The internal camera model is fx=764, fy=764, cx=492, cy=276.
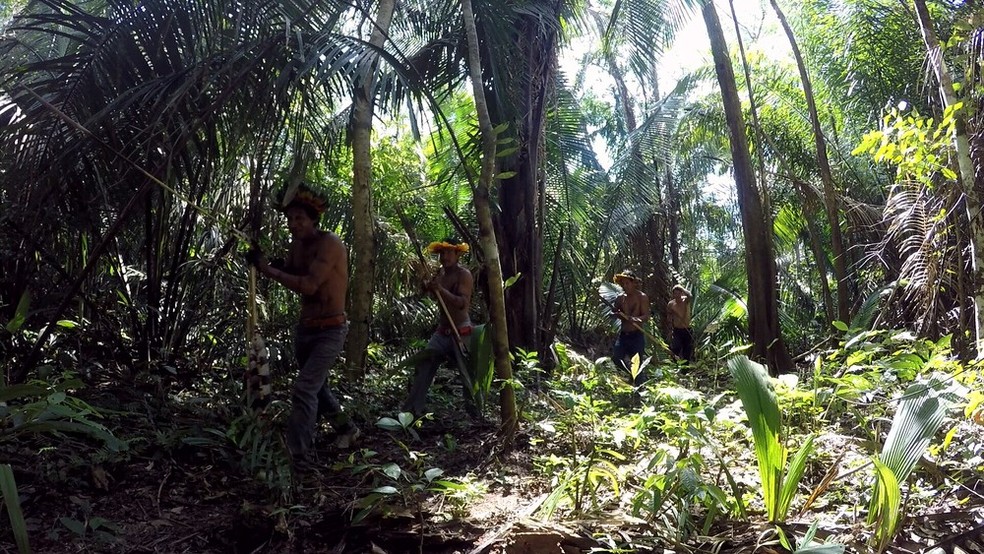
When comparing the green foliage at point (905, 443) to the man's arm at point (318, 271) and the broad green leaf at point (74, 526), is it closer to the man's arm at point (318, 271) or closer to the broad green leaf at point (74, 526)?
the man's arm at point (318, 271)

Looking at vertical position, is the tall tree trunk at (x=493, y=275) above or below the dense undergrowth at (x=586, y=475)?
above

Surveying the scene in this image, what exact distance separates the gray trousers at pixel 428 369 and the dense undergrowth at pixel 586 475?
745 mm

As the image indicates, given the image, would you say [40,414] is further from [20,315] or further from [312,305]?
[312,305]

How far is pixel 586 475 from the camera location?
3350 millimetres

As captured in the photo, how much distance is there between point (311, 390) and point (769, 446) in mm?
2423

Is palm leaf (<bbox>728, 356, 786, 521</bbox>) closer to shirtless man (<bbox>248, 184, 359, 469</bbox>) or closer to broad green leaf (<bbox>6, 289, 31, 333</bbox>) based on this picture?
shirtless man (<bbox>248, 184, 359, 469</bbox>)

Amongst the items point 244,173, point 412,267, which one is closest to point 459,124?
point 412,267

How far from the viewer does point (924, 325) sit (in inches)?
260

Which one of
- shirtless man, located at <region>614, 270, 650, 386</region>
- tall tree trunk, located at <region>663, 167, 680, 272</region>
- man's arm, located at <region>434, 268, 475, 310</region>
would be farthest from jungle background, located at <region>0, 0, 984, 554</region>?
tall tree trunk, located at <region>663, 167, 680, 272</region>

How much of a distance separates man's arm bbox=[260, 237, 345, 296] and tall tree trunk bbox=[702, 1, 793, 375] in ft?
14.5

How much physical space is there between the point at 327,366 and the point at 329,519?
117cm

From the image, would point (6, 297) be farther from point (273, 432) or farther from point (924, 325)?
point (924, 325)

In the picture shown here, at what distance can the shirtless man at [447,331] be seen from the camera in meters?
5.44

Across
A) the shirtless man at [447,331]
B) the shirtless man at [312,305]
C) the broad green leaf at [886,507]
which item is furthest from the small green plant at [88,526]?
the broad green leaf at [886,507]
